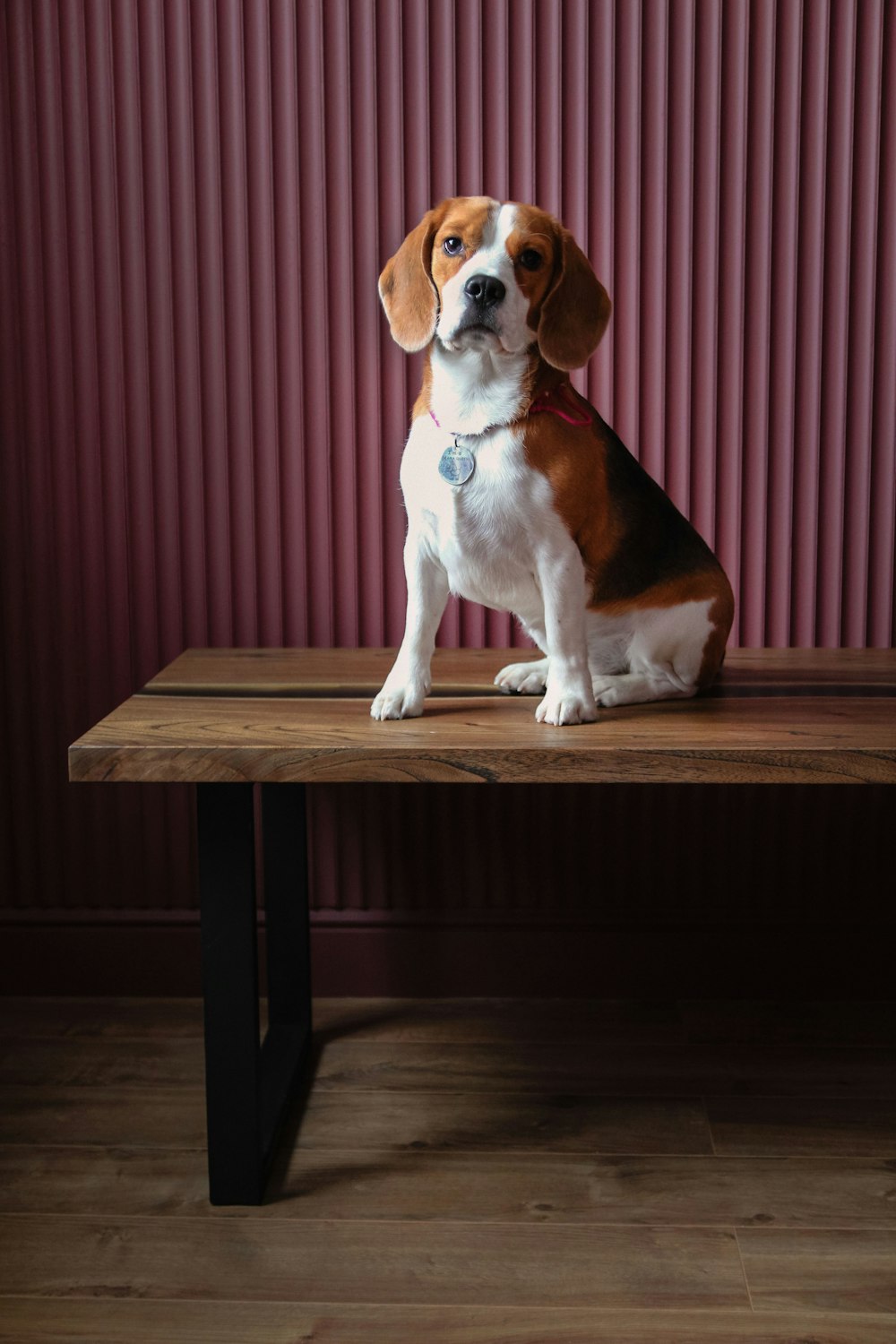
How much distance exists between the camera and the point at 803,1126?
68.6 inches

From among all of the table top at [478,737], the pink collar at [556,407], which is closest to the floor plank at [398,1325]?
the table top at [478,737]

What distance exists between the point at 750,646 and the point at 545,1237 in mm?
1039

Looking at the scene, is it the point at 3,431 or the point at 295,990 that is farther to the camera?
the point at 3,431

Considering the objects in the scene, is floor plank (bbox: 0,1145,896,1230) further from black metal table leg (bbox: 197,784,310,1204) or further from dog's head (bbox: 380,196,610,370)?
dog's head (bbox: 380,196,610,370)

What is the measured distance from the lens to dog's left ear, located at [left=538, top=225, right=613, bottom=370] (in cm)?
142

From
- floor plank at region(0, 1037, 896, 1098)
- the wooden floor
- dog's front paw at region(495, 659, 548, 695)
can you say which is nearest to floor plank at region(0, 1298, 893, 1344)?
→ the wooden floor

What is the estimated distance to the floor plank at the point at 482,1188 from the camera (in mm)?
1543

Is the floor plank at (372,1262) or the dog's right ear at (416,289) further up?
the dog's right ear at (416,289)

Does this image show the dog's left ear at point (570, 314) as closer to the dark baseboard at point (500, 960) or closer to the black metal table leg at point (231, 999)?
the black metal table leg at point (231, 999)

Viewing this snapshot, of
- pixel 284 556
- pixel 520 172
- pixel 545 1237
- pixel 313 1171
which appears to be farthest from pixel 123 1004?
pixel 520 172

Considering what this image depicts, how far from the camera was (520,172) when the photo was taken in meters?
2.01

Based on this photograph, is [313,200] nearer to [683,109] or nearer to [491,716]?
[683,109]

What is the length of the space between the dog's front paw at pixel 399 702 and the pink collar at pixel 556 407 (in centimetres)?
32

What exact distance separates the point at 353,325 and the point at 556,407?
714mm
